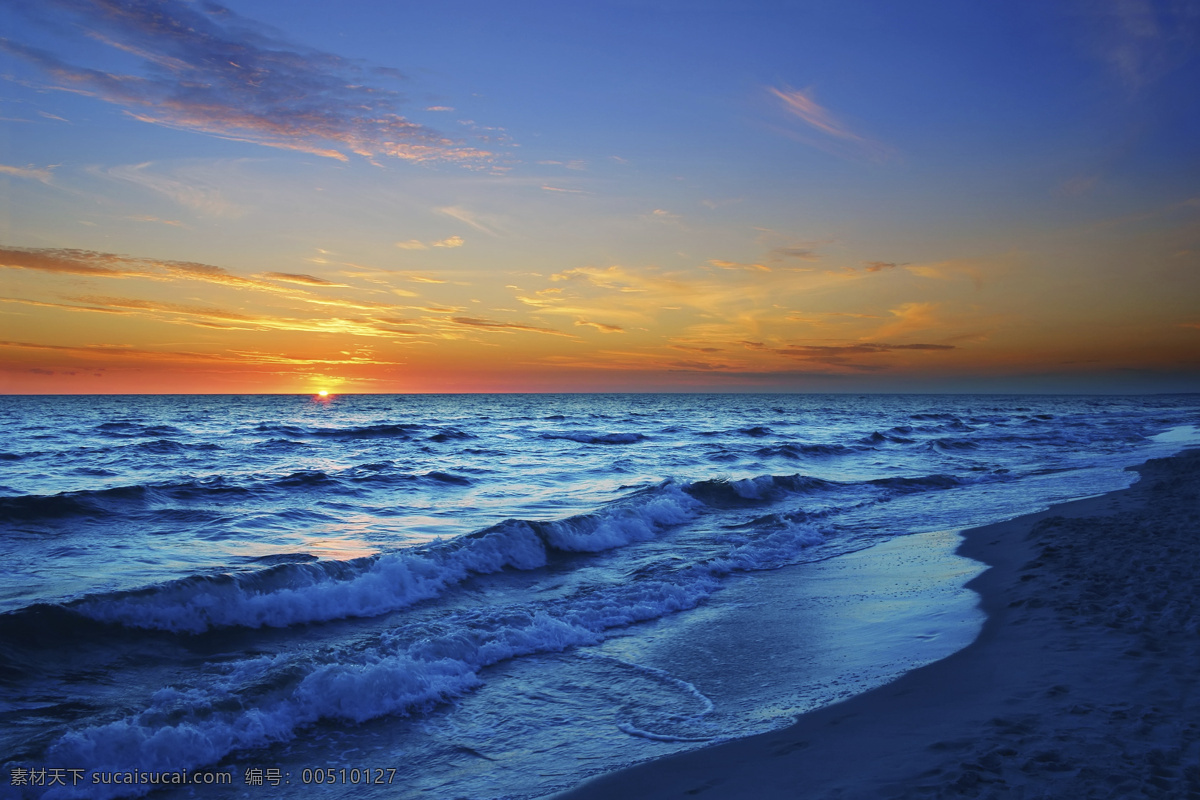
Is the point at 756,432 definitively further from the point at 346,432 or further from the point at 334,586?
the point at 334,586

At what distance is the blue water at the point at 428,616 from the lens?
5.36m

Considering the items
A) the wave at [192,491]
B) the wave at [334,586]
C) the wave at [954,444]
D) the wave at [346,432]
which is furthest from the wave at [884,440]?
the wave at [334,586]

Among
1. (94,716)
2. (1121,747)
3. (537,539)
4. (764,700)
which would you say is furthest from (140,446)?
(1121,747)

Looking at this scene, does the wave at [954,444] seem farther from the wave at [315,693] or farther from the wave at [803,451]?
the wave at [315,693]

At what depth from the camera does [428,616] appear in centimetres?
915

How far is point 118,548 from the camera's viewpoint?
12.5 m

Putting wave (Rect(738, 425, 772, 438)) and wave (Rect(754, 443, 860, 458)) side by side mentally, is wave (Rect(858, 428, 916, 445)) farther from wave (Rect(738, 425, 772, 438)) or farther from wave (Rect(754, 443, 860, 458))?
wave (Rect(738, 425, 772, 438))

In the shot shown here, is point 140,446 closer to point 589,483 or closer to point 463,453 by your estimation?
point 463,453

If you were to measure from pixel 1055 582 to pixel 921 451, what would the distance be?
29103mm

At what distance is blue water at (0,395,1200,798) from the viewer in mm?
5355

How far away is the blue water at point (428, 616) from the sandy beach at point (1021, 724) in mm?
442

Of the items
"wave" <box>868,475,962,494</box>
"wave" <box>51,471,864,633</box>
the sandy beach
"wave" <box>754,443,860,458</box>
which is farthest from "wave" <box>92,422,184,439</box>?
the sandy beach

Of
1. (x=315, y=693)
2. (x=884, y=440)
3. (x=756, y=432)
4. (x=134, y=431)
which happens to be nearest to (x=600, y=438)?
(x=756, y=432)

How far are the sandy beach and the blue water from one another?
1.45 ft
